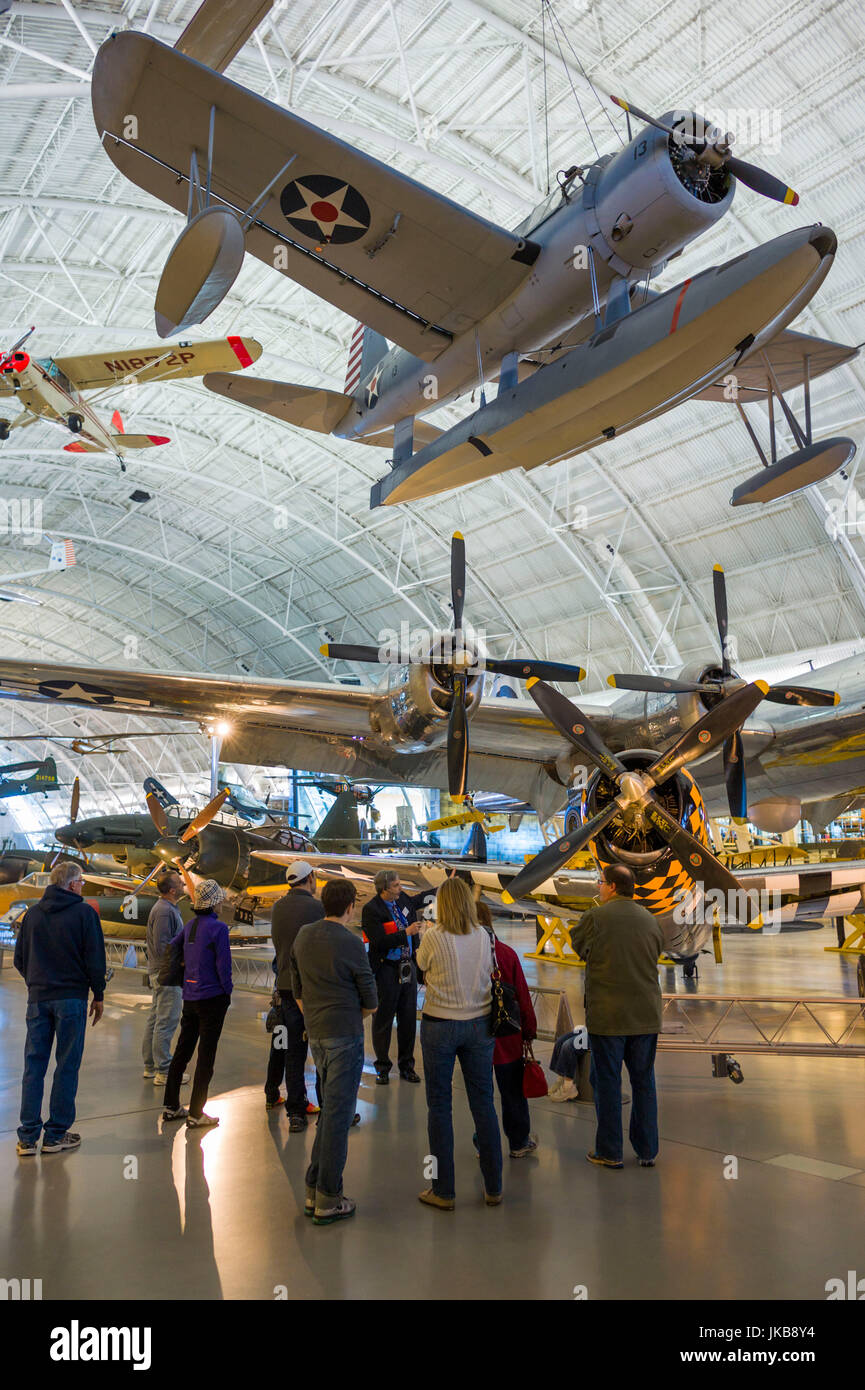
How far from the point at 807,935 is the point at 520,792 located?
52.6 ft

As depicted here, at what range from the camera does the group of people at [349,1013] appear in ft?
13.2

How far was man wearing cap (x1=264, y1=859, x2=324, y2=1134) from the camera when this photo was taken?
5402mm

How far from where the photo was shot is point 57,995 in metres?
4.99

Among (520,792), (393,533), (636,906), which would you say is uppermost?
(393,533)

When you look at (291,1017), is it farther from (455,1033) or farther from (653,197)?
(653,197)

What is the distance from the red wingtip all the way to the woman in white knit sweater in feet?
51.6

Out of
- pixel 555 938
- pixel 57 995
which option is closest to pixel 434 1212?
pixel 57 995

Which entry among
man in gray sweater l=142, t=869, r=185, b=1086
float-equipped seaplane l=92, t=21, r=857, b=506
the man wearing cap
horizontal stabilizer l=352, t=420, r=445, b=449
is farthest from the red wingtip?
the man wearing cap

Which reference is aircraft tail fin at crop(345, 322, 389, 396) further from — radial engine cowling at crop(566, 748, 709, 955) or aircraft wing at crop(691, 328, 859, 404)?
radial engine cowling at crop(566, 748, 709, 955)

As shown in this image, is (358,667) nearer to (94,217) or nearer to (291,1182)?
(94,217)

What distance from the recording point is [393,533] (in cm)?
2909

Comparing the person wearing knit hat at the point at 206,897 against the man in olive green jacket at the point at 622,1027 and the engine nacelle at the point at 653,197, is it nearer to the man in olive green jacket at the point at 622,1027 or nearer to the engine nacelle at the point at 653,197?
the man in olive green jacket at the point at 622,1027

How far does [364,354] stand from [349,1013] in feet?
24.9
